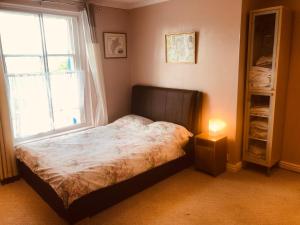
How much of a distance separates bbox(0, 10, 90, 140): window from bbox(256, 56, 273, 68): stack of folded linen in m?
2.48

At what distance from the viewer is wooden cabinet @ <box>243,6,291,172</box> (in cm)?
285

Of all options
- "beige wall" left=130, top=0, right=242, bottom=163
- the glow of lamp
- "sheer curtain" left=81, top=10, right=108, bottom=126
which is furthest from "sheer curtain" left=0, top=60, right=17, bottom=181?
A: the glow of lamp

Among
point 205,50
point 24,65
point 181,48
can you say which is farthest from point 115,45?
point 205,50

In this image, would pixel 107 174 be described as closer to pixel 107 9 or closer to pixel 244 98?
pixel 244 98

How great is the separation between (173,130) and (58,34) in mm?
2122

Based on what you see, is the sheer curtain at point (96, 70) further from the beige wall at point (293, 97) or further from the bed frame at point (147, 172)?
the beige wall at point (293, 97)

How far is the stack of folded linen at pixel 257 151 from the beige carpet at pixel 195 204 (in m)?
0.24

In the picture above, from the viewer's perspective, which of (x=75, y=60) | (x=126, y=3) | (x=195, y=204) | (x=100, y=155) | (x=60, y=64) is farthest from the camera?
(x=126, y=3)

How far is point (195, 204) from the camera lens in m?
2.58

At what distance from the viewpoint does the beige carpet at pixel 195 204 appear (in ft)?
7.70

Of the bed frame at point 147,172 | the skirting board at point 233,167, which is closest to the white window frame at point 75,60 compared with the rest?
the bed frame at point 147,172

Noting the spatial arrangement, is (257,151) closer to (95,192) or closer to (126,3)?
(95,192)

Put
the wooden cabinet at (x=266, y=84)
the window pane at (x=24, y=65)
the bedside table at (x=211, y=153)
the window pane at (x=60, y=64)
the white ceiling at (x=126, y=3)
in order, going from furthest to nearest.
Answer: the white ceiling at (x=126, y=3), the window pane at (x=60, y=64), the window pane at (x=24, y=65), the bedside table at (x=211, y=153), the wooden cabinet at (x=266, y=84)

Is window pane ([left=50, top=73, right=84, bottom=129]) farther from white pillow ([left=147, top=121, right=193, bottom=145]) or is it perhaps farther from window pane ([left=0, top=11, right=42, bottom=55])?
white pillow ([left=147, top=121, right=193, bottom=145])
